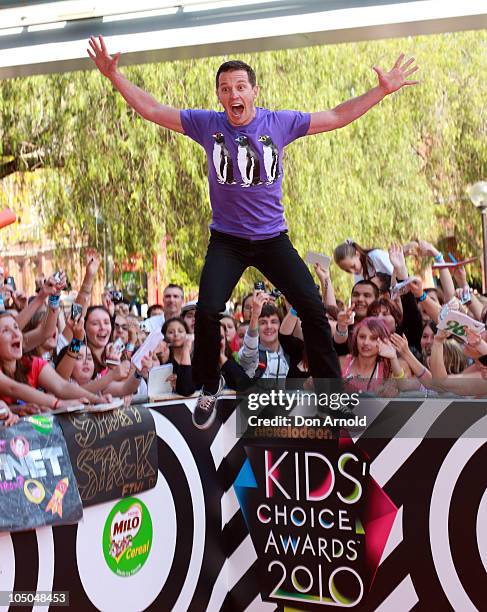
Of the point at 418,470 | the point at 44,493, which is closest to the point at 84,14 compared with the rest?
the point at 44,493

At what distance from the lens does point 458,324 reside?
4.65 meters

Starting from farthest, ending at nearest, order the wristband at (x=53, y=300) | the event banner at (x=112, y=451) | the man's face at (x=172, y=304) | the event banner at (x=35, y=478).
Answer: the man's face at (x=172, y=304)
the wristband at (x=53, y=300)
the event banner at (x=112, y=451)
the event banner at (x=35, y=478)

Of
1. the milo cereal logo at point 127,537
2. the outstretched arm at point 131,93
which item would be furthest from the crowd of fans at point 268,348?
the outstretched arm at point 131,93

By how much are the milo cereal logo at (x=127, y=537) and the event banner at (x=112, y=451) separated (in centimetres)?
9

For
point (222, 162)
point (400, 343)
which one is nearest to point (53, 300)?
point (222, 162)

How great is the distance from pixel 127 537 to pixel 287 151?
920cm

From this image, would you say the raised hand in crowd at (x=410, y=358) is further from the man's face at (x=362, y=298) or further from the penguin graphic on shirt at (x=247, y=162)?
the penguin graphic on shirt at (x=247, y=162)

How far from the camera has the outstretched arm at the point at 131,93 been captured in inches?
153

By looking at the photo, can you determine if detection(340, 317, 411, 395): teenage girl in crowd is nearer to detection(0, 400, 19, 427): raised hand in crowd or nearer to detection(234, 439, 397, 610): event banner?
detection(234, 439, 397, 610): event banner

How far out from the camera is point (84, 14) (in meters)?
4.65

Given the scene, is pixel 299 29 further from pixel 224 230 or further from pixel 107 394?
pixel 107 394

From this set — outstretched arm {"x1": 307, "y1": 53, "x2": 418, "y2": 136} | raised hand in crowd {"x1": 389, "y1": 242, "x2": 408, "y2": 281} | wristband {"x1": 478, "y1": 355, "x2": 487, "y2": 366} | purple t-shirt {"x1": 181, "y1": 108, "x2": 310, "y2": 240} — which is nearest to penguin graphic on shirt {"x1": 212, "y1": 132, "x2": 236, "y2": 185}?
purple t-shirt {"x1": 181, "y1": 108, "x2": 310, "y2": 240}

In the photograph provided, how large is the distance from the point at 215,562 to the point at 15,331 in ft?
6.53

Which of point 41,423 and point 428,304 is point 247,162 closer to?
point 41,423
